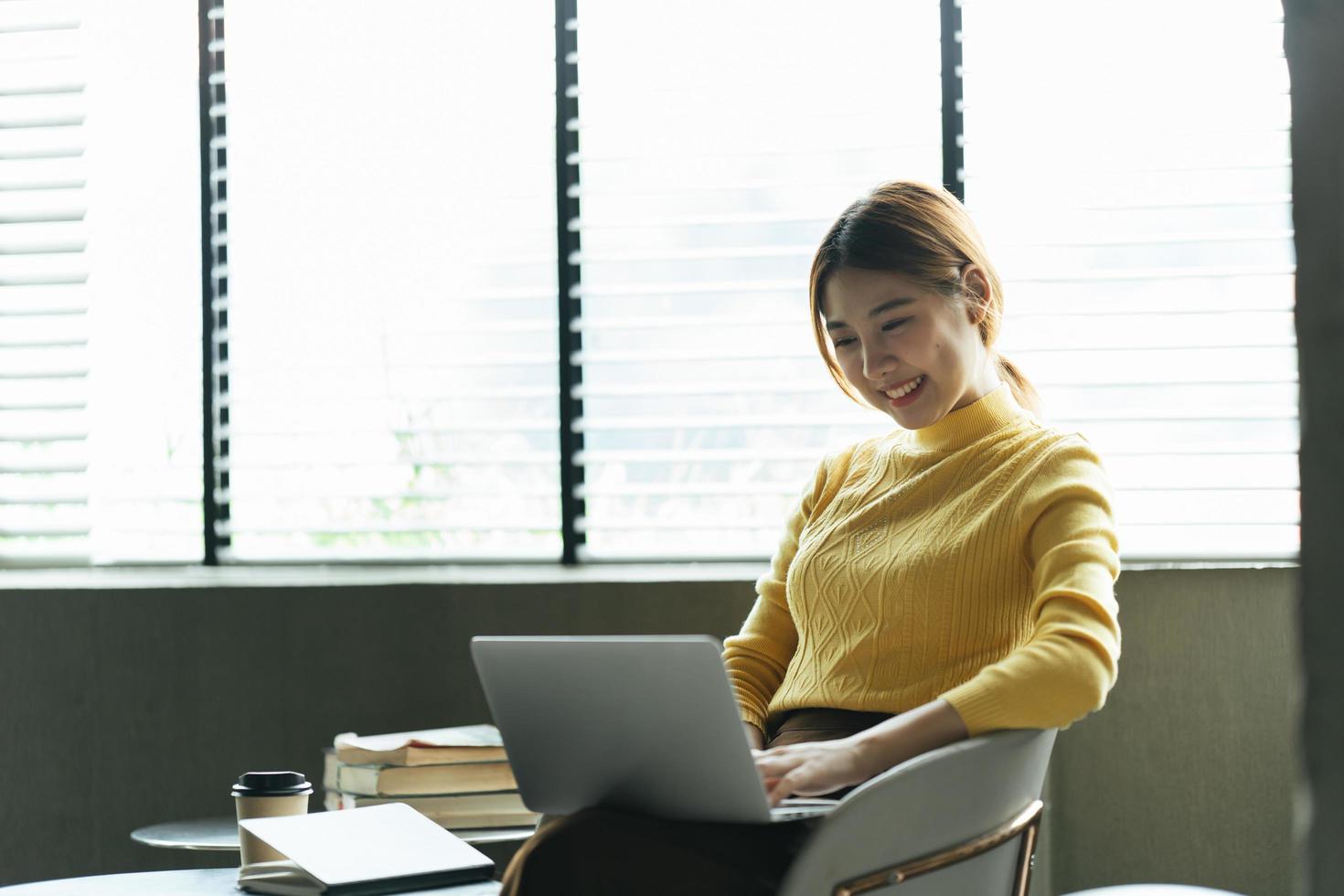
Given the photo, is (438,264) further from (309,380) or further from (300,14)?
(300,14)

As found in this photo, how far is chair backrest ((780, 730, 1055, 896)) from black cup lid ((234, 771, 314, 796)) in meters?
0.76

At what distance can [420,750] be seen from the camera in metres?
1.88

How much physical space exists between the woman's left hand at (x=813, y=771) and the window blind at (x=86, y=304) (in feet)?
5.53

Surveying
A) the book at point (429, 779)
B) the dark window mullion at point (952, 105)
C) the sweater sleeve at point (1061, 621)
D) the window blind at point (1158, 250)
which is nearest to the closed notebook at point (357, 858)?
the book at point (429, 779)

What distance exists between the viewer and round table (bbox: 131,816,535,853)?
1852 millimetres

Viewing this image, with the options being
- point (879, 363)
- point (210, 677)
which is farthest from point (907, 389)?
point (210, 677)

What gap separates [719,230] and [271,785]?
1.36m

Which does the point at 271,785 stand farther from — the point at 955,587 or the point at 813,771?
the point at 955,587

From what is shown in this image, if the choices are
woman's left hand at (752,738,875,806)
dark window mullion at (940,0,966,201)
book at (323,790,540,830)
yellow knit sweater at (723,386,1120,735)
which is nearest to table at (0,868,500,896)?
book at (323,790,540,830)

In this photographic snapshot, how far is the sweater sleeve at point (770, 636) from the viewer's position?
6.07ft

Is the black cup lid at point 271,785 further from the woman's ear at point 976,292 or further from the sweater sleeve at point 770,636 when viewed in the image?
the woman's ear at point 976,292

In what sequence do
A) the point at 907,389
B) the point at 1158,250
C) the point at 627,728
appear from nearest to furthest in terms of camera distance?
the point at 627,728
the point at 907,389
the point at 1158,250

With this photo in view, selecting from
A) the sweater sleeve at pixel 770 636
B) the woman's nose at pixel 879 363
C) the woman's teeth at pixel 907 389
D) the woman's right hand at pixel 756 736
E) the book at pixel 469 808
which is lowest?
the book at pixel 469 808

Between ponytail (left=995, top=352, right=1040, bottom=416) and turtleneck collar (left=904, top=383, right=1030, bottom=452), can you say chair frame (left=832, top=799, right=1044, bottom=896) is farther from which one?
ponytail (left=995, top=352, right=1040, bottom=416)
